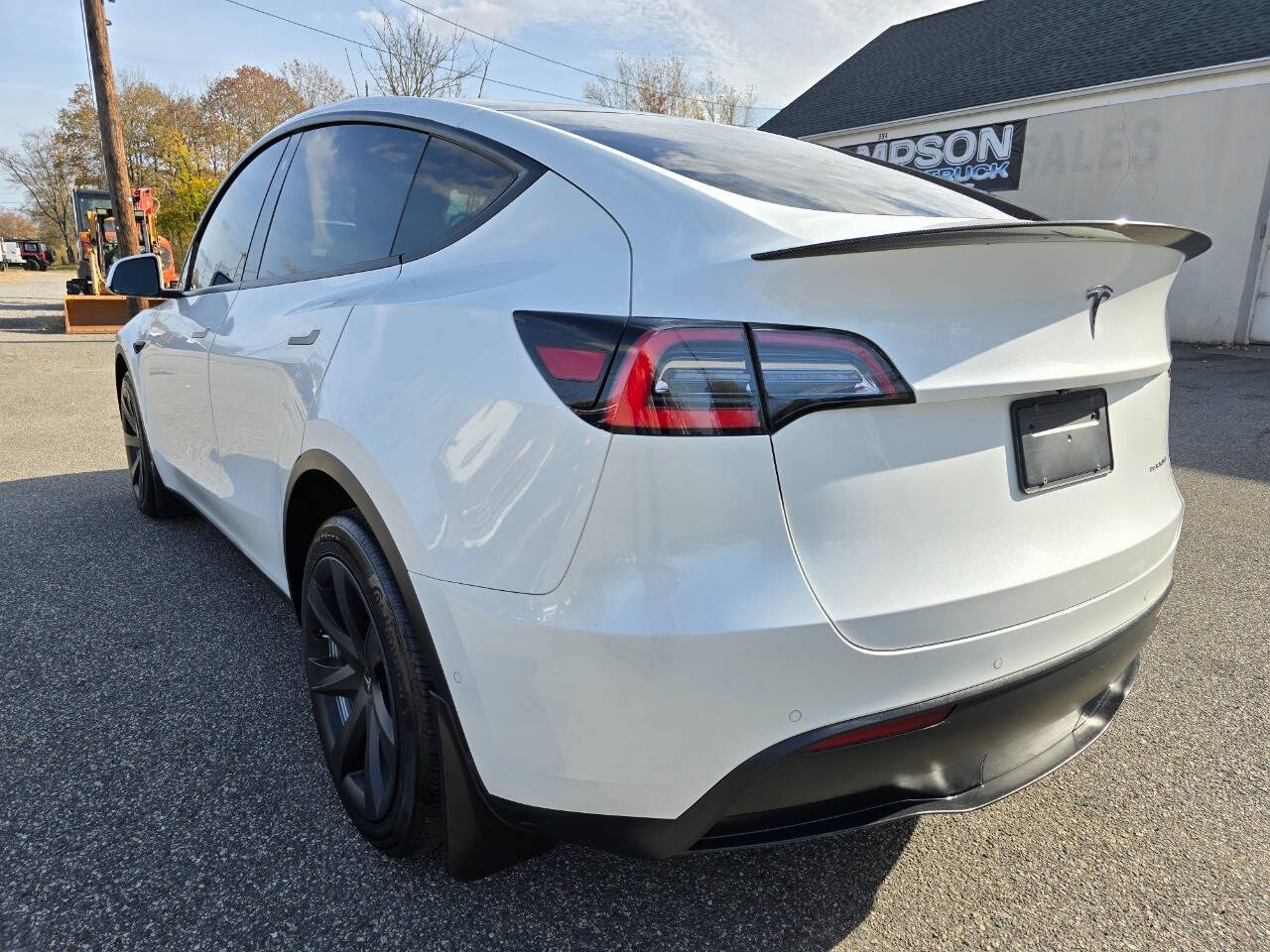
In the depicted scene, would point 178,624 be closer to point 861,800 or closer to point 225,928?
point 225,928

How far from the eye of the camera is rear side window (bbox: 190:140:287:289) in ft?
→ 10.0

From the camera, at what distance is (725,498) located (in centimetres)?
131

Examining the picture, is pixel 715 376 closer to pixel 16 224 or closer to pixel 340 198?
pixel 340 198

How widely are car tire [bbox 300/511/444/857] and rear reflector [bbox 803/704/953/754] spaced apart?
0.75m

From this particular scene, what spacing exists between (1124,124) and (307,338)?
637 inches

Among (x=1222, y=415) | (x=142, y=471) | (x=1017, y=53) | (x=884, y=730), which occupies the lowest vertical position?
(x=1222, y=415)

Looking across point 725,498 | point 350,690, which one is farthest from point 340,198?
point 725,498

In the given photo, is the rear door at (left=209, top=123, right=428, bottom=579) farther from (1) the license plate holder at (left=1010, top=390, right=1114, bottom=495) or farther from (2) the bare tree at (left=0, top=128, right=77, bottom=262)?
(2) the bare tree at (left=0, top=128, right=77, bottom=262)

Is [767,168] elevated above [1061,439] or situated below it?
above

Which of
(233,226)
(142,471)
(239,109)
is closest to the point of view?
(233,226)

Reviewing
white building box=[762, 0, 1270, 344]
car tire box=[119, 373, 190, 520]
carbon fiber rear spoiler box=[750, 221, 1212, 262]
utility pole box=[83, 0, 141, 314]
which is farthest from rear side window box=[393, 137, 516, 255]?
white building box=[762, 0, 1270, 344]

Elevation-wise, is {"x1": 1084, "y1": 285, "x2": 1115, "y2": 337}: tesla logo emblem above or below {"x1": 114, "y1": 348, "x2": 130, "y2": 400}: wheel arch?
above

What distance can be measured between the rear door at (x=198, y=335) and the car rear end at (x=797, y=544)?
2.00 m

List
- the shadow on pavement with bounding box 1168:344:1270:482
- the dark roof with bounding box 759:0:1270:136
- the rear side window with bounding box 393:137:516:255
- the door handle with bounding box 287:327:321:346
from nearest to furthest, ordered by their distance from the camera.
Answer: the rear side window with bounding box 393:137:516:255
the door handle with bounding box 287:327:321:346
the shadow on pavement with bounding box 1168:344:1270:482
the dark roof with bounding box 759:0:1270:136
